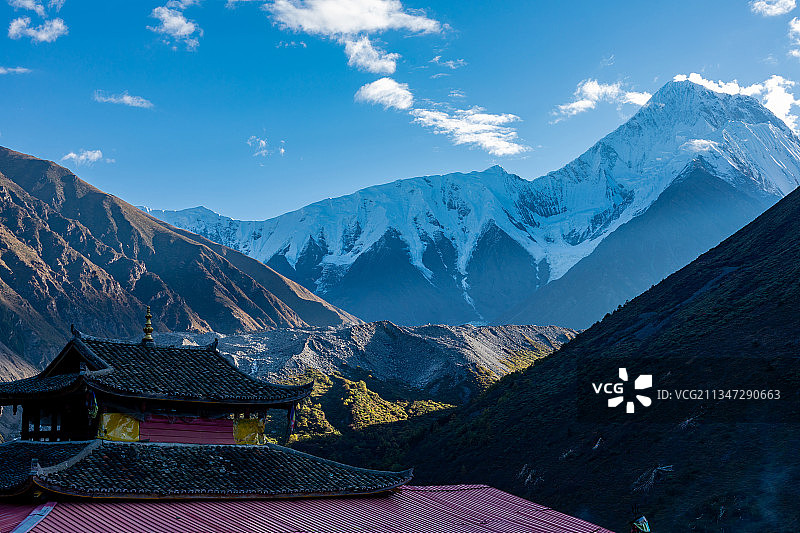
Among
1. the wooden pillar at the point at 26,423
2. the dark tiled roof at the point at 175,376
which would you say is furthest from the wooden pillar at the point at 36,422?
the dark tiled roof at the point at 175,376

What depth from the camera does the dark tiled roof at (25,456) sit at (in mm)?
21397

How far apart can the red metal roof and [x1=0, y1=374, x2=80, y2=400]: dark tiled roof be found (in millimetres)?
4317

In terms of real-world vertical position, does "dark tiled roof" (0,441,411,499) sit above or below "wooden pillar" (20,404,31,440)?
below

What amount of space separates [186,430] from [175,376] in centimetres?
199

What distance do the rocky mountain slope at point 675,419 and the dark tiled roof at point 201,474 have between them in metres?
22.4

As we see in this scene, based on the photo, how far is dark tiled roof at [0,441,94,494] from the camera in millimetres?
21397

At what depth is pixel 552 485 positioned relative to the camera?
167 ft

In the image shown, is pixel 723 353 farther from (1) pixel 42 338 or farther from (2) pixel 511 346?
(1) pixel 42 338

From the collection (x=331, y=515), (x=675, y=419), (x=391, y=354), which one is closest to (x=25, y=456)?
(x=331, y=515)

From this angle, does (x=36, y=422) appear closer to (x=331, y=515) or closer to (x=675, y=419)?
(x=331, y=515)

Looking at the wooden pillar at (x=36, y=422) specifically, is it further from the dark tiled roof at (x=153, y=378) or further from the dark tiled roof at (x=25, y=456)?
the dark tiled roof at (x=153, y=378)

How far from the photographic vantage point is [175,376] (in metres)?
26.3

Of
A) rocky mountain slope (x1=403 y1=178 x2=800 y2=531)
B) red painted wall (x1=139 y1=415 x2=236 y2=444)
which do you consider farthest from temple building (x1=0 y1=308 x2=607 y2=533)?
rocky mountain slope (x1=403 y1=178 x2=800 y2=531)
